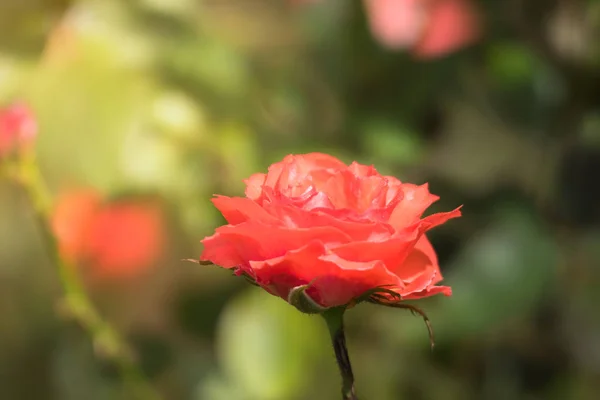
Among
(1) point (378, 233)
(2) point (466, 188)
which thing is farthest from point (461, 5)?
(1) point (378, 233)

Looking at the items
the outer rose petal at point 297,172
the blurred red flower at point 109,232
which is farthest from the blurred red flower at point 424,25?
the outer rose petal at point 297,172

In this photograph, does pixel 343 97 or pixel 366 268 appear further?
pixel 343 97

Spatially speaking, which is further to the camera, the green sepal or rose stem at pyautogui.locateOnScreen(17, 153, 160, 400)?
rose stem at pyautogui.locateOnScreen(17, 153, 160, 400)

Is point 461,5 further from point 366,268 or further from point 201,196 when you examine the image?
point 366,268

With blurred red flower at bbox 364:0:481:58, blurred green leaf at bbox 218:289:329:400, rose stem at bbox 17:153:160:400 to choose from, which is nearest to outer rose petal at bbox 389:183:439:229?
rose stem at bbox 17:153:160:400

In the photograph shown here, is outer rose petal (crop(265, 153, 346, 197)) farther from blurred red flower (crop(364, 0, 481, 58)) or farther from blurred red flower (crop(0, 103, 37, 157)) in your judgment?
blurred red flower (crop(364, 0, 481, 58))

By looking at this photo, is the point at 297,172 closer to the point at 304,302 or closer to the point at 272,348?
the point at 304,302

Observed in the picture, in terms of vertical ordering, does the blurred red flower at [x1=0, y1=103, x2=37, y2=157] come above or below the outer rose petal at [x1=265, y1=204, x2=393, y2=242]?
below
